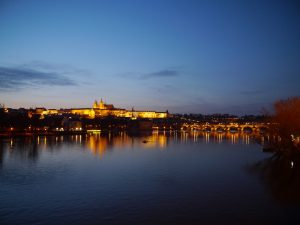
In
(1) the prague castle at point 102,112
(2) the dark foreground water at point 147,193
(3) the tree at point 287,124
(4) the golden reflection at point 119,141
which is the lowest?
(2) the dark foreground water at point 147,193

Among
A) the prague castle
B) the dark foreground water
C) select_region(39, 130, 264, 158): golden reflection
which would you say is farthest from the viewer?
the prague castle

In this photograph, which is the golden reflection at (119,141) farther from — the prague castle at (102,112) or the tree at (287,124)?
the prague castle at (102,112)

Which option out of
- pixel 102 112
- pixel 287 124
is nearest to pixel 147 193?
pixel 287 124

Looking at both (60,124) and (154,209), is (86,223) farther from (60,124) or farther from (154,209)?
(60,124)

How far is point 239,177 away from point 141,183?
3792mm

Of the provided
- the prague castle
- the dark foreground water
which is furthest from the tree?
the prague castle

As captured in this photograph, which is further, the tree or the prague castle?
the prague castle

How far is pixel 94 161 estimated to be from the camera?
58.4 ft

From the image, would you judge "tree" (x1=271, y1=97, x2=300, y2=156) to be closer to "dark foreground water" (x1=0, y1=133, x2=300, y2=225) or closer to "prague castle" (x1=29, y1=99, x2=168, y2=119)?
"dark foreground water" (x1=0, y1=133, x2=300, y2=225)

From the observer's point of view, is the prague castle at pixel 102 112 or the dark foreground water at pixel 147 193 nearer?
the dark foreground water at pixel 147 193

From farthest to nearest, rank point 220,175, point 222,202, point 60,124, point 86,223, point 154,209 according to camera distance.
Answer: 1. point 60,124
2. point 220,175
3. point 222,202
4. point 154,209
5. point 86,223

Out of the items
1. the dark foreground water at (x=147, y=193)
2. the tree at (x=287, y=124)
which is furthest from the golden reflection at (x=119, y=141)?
the tree at (x=287, y=124)

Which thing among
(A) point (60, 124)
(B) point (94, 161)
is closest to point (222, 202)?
(B) point (94, 161)

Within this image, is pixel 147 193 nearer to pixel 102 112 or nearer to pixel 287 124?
pixel 287 124
